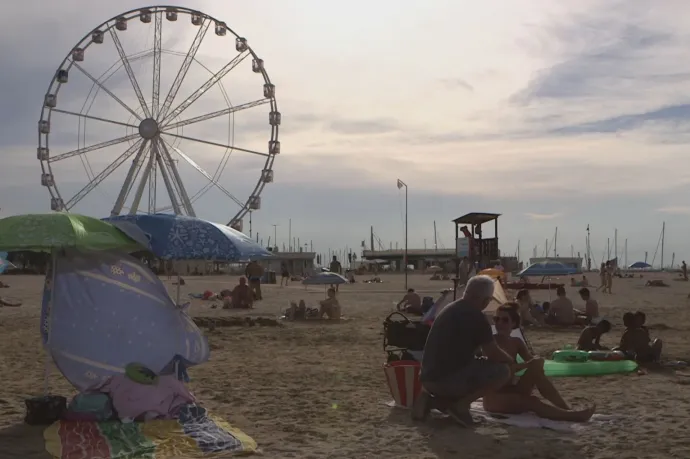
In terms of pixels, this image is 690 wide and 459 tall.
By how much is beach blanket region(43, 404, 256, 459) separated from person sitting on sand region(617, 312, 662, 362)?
5144mm

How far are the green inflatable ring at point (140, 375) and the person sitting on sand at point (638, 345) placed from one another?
5507mm

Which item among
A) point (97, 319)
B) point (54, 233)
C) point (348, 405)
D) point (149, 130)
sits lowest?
point (348, 405)

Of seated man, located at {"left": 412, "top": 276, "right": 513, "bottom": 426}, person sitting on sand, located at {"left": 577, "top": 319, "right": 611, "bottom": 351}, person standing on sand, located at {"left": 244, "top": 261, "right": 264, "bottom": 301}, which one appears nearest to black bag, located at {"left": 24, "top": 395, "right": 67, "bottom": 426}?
seated man, located at {"left": 412, "top": 276, "right": 513, "bottom": 426}

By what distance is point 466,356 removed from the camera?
225 inches

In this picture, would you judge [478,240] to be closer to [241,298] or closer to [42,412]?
[241,298]

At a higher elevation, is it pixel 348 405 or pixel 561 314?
pixel 561 314

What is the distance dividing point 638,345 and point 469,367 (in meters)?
4.04

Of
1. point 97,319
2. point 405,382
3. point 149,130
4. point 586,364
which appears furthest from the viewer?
point 149,130

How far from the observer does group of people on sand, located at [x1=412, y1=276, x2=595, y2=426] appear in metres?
5.70

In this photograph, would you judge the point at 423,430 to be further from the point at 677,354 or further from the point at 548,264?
the point at 548,264

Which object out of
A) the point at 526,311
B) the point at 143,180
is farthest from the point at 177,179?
the point at 526,311

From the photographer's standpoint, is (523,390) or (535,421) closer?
(535,421)

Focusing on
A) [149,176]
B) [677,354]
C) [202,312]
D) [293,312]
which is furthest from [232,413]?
[149,176]

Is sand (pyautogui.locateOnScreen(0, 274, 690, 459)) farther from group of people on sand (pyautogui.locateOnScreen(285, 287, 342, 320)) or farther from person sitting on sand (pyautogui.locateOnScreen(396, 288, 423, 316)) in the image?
person sitting on sand (pyautogui.locateOnScreen(396, 288, 423, 316))
